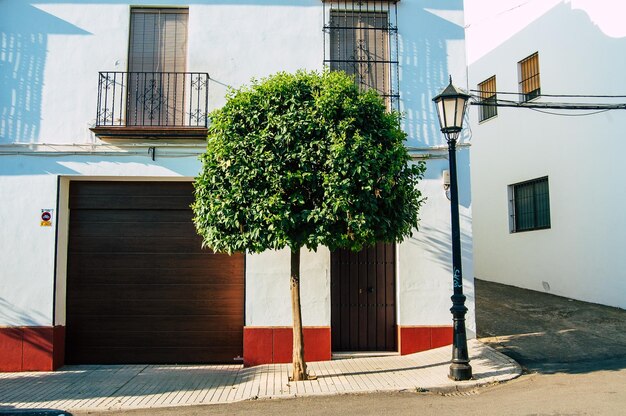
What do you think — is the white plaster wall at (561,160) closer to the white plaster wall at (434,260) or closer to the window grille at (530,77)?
the window grille at (530,77)

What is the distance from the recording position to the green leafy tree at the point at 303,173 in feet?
23.1

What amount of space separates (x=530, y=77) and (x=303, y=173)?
30.0 ft

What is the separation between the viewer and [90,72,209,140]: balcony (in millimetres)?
9227

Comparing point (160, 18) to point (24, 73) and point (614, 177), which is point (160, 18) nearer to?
point (24, 73)

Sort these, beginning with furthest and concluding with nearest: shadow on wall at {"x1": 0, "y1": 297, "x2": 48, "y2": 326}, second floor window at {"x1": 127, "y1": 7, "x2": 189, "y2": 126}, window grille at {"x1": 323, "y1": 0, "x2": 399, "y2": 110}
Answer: window grille at {"x1": 323, "y1": 0, "x2": 399, "y2": 110} < second floor window at {"x1": 127, "y1": 7, "x2": 189, "y2": 126} < shadow on wall at {"x1": 0, "y1": 297, "x2": 48, "y2": 326}

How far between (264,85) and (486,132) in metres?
9.72

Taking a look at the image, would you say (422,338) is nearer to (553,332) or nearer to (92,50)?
(553,332)

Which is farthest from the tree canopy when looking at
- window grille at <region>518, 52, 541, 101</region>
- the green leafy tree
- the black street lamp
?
window grille at <region>518, 52, 541, 101</region>

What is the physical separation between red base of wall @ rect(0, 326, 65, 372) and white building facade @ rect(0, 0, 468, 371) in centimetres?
11

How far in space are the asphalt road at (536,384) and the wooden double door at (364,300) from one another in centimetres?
166

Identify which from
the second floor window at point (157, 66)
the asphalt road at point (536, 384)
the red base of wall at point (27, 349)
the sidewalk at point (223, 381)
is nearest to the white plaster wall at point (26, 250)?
the red base of wall at point (27, 349)

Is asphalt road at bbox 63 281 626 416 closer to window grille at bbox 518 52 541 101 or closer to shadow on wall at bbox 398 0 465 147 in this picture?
shadow on wall at bbox 398 0 465 147

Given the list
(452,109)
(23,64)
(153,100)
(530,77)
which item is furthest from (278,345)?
(530,77)

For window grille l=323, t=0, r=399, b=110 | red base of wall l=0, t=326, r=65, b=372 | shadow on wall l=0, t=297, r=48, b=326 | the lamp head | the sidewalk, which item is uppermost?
window grille l=323, t=0, r=399, b=110
